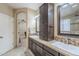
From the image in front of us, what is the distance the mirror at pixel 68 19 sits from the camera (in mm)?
1630

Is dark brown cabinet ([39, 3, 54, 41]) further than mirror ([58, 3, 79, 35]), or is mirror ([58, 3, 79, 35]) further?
dark brown cabinet ([39, 3, 54, 41])

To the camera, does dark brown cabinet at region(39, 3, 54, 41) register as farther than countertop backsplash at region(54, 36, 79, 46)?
Yes

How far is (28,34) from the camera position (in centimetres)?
329

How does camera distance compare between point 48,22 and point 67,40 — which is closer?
point 67,40

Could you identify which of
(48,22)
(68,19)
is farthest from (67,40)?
(48,22)

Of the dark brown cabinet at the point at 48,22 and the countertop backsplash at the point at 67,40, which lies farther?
the dark brown cabinet at the point at 48,22

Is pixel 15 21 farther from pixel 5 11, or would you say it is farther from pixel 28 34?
pixel 28 34

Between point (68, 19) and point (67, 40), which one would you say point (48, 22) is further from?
point (67, 40)

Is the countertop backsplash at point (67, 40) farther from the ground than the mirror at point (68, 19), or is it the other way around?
the mirror at point (68, 19)

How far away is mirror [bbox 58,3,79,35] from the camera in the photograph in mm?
1630

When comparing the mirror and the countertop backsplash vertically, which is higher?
the mirror

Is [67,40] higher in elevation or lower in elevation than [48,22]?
lower

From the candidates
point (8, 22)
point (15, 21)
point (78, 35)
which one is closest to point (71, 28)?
point (78, 35)

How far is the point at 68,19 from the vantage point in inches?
71.3
